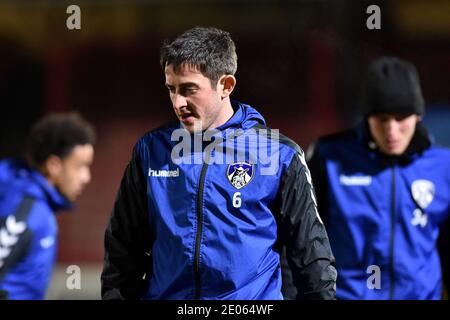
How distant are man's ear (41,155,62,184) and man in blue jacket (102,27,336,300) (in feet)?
6.29

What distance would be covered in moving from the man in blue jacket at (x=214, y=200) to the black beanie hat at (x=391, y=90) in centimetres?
142

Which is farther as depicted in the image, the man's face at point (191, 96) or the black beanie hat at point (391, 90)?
the black beanie hat at point (391, 90)

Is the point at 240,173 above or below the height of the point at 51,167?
below

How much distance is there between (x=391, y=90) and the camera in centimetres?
429

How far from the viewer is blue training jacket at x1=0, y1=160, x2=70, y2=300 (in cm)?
436

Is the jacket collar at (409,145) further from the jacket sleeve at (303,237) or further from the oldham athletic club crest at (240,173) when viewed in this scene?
the oldham athletic club crest at (240,173)

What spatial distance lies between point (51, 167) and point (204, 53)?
88.3 inches

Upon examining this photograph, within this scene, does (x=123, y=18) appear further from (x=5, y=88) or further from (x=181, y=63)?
(x=181, y=63)

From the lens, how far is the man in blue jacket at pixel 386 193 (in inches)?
162

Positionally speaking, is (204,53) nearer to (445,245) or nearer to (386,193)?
(386,193)

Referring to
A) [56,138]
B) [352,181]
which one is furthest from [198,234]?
[56,138]

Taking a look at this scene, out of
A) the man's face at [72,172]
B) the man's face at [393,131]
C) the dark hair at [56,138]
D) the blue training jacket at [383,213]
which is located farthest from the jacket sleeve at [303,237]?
the dark hair at [56,138]

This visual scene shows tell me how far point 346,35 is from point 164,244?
20.2ft
